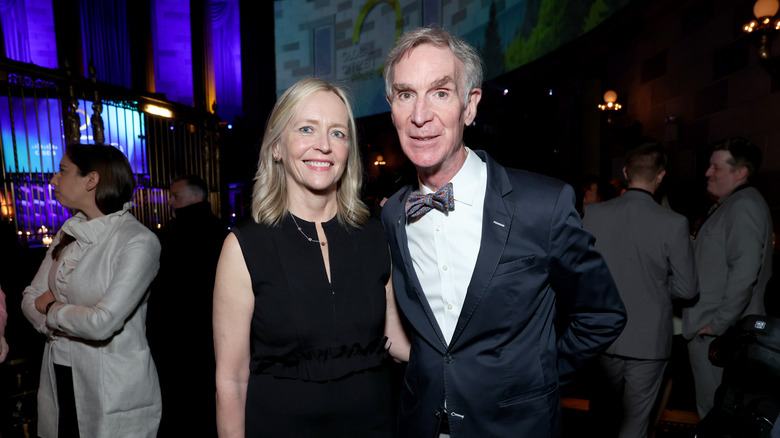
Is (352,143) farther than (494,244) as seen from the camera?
Yes

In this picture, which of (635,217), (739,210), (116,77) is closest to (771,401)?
(635,217)

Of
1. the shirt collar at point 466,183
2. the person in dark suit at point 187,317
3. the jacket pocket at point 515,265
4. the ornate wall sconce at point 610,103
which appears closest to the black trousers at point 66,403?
the person in dark suit at point 187,317

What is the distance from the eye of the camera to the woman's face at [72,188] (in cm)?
204

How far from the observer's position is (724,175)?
271cm

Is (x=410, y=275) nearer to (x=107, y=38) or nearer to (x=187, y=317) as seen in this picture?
(x=187, y=317)

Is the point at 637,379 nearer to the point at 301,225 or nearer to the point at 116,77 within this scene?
the point at 301,225

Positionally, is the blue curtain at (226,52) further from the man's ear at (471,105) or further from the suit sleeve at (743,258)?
the suit sleeve at (743,258)

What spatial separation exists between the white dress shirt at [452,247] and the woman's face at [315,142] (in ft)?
1.25

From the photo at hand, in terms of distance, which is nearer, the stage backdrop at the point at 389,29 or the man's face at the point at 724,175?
the man's face at the point at 724,175

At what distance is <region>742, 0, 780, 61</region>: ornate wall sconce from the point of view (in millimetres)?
3525

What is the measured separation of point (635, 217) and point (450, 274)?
1705 millimetres

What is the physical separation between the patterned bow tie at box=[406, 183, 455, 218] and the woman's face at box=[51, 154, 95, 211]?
1648 mm

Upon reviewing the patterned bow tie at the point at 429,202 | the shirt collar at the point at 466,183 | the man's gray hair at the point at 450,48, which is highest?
the man's gray hair at the point at 450,48

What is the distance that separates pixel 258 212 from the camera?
4.97 ft
